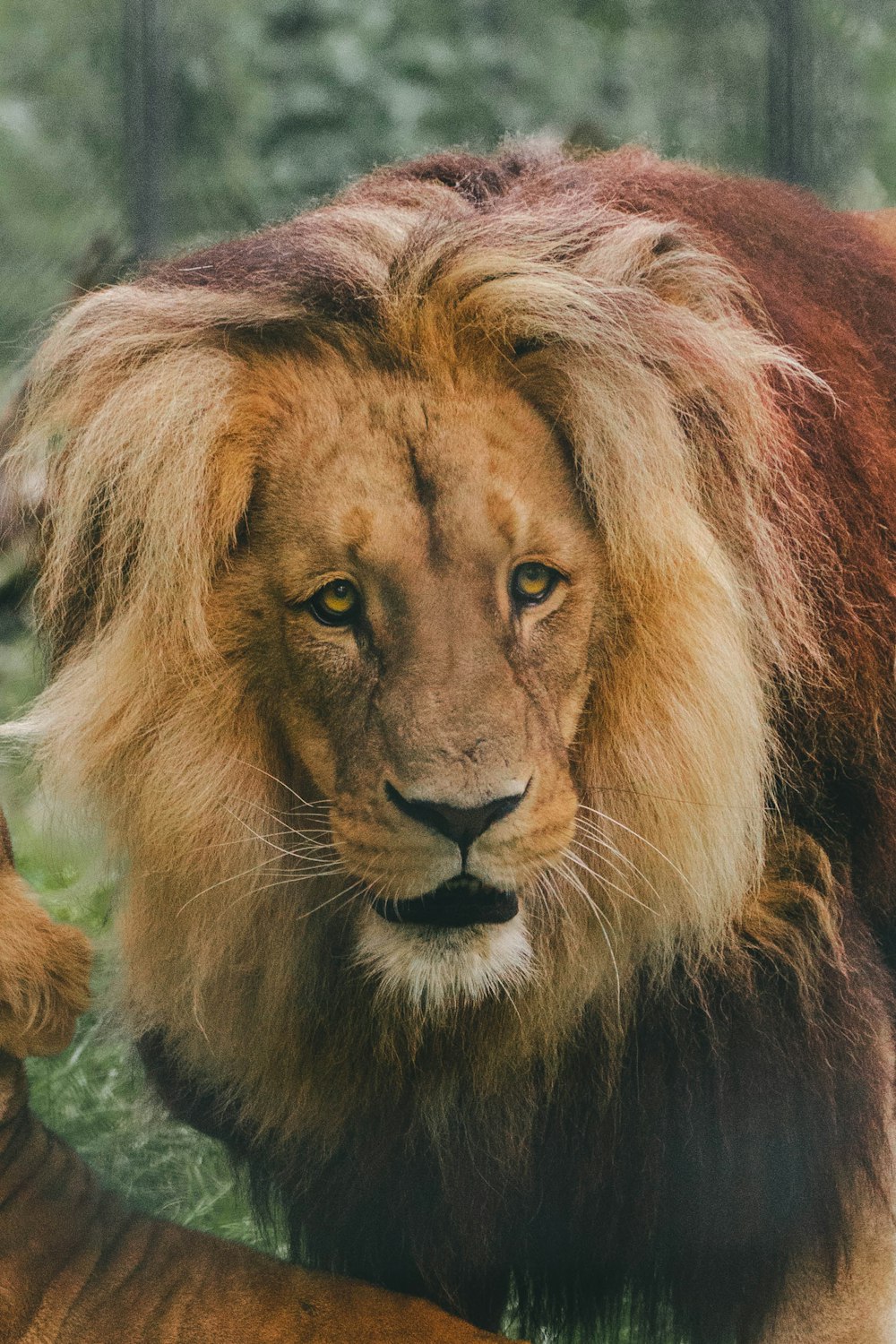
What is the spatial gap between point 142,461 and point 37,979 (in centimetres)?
51

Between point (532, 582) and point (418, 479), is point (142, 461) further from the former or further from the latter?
point (532, 582)

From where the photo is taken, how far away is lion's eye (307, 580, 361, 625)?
59.1 inches

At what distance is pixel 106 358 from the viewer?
160 cm

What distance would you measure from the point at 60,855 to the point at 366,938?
0.54m

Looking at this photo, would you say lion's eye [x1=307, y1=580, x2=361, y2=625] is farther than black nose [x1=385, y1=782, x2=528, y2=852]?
Yes

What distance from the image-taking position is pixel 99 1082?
2.87 meters

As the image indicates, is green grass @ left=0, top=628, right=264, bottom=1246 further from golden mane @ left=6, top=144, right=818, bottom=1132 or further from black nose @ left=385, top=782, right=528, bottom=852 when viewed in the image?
black nose @ left=385, top=782, right=528, bottom=852

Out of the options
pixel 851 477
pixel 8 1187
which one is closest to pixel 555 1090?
pixel 8 1187

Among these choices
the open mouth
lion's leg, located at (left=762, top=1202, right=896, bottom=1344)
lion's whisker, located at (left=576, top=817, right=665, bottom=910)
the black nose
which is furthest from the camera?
lion's leg, located at (left=762, top=1202, right=896, bottom=1344)

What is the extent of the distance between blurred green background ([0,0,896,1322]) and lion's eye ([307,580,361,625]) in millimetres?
375

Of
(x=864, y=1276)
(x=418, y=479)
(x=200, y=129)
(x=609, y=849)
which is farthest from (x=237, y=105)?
(x=864, y=1276)

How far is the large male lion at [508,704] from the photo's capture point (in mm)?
1500

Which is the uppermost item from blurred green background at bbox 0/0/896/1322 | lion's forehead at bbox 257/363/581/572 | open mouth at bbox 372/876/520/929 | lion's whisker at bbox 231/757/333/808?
blurred green background at bbox 0/0/896/1322

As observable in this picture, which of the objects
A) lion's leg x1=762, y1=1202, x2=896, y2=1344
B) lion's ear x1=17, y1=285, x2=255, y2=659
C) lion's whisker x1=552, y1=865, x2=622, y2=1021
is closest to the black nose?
lion's whisker x1=552, y1=865, x2=622, y2=1021
